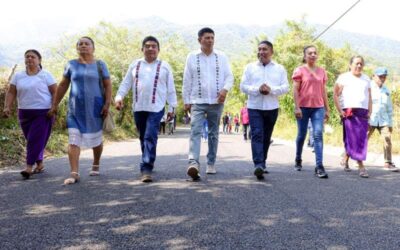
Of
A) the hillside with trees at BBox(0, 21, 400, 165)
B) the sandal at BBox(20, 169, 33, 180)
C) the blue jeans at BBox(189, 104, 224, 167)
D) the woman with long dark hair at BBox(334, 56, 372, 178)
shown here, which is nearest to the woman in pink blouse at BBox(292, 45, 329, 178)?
the woman with long dark hair at BBox(334, 56, 372, 178)

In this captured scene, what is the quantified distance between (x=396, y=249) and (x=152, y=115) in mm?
3644

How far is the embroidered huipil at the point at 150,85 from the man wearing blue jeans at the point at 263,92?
111 cm

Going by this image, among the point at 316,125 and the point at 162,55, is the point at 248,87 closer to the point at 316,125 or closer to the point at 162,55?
the point at 316,125

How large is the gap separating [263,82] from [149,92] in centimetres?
158

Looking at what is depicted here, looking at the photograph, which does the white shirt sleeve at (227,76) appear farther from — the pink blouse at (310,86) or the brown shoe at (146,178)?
the brown shoe at (146,178)

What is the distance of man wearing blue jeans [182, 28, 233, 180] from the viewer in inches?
231

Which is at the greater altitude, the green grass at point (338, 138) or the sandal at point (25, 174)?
the green grass at point (338, 138)

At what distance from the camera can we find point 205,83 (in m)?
5.88

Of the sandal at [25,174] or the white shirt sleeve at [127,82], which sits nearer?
the sandal at [25,174]

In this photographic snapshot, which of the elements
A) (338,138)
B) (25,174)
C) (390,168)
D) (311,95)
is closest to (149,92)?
(25,174)

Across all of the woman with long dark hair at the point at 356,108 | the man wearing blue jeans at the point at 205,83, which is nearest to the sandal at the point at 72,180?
the man wearing blue jeans at the point at 205,83

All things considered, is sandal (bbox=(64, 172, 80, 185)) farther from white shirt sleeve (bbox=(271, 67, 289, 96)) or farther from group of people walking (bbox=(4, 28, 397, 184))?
white shirt sleeve (bbox=(271, 67, 289, 96))

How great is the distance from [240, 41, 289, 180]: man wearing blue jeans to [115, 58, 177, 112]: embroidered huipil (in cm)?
111

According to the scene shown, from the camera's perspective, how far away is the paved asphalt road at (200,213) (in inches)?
115
